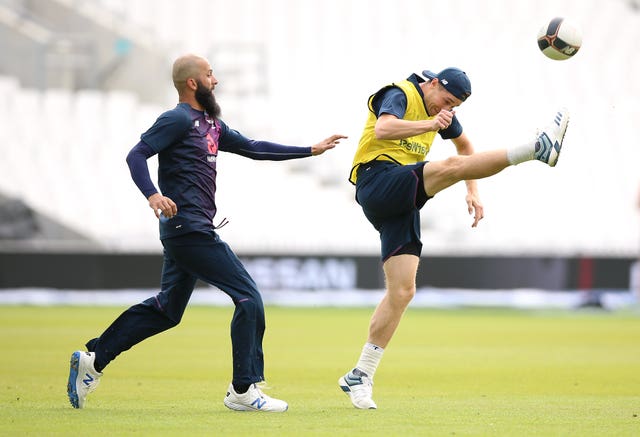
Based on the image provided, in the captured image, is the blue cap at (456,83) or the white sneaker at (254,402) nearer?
the white sneaker at (254,402)

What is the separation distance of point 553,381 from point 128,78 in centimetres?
1839

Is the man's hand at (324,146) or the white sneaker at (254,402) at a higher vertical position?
the man's hand at (324,146)

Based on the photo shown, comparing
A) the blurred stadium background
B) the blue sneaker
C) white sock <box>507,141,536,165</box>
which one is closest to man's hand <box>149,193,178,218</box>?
white sock <box>507,141,536,165</box>

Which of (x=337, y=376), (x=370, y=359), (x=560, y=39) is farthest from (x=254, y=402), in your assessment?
(x=560, y=39)

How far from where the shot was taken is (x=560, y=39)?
7684 millimetres

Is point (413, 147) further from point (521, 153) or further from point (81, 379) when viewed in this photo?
point (81, 379)

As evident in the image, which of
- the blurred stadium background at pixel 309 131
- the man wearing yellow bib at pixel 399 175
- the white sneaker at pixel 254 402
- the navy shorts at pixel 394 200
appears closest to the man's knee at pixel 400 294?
the man wearing yellow bib at pixel 399 175

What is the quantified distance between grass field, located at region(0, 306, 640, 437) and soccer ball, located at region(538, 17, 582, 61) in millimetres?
2278

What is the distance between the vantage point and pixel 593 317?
1767cm

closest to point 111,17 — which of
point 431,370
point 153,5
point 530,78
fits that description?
point 153,5

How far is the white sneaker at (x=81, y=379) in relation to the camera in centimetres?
650

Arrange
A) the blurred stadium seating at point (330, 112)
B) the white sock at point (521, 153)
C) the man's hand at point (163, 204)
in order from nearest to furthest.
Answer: the man's hand at point (163, 204)
the white sock at point (521, 153)
the blurred stadium seating at point (330, 112)

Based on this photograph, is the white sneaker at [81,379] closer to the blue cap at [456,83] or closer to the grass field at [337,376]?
the grass field at [337,376]

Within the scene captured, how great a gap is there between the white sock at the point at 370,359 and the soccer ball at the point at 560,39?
2.33 meters
